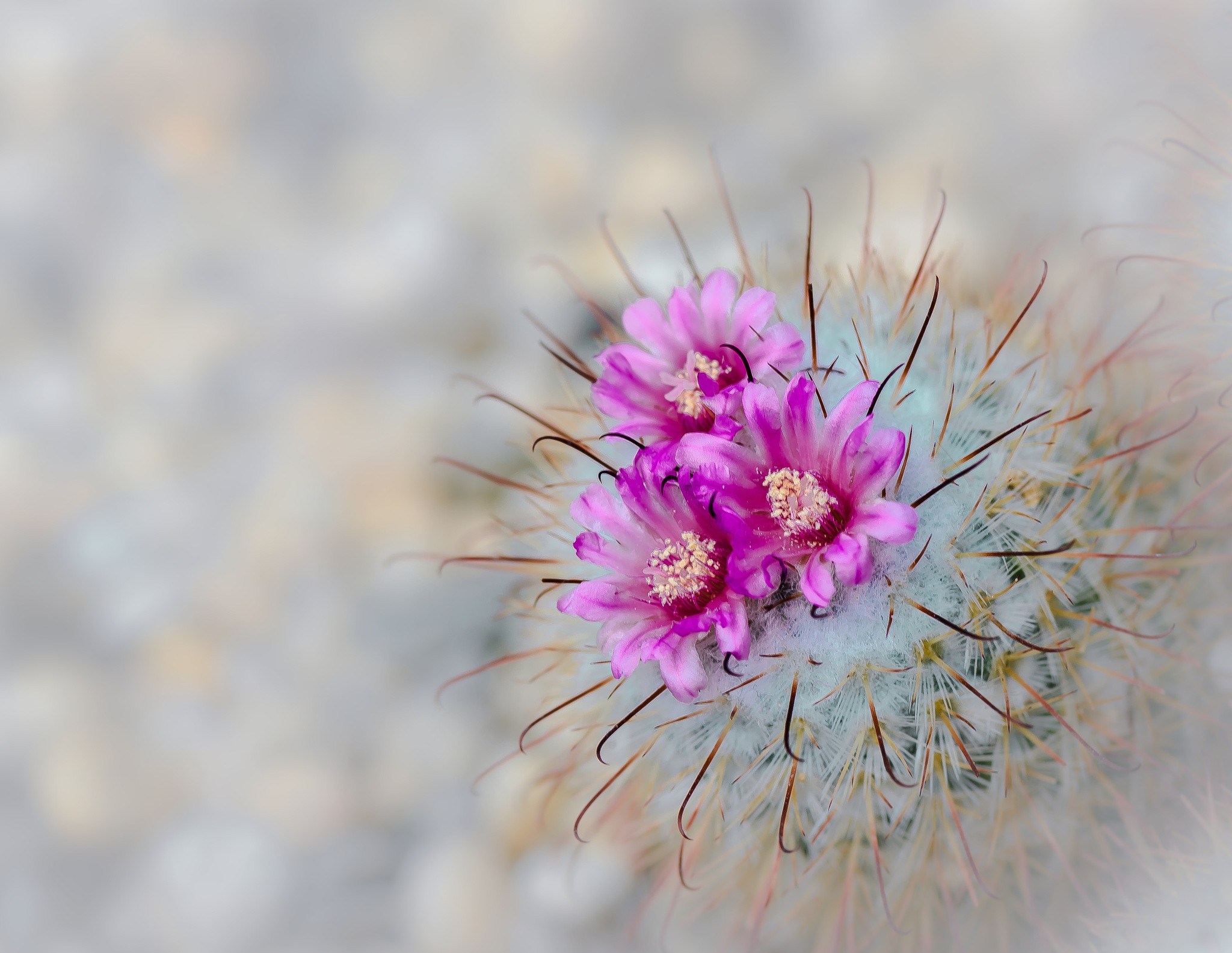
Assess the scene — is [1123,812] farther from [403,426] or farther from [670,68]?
[670,68]

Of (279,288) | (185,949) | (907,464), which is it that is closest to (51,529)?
(279,288)

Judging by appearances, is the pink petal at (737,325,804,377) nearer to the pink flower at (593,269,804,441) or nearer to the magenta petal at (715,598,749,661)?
the pink flower at (593,269,804,441)

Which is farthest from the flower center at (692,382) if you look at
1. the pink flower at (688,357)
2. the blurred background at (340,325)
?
the blurred background at (340,325)

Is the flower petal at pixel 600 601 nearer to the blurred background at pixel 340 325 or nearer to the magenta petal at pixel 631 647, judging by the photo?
the magenta petal at pixel 631 647

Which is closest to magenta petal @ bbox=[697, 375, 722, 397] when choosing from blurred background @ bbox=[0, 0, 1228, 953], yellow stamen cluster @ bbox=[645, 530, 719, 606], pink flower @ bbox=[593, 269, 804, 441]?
pink flower @ bbox=[593, 269, 804, 441]

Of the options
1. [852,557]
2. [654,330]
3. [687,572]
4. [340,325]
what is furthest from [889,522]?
[340,325]

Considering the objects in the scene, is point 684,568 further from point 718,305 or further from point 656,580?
point 718,305

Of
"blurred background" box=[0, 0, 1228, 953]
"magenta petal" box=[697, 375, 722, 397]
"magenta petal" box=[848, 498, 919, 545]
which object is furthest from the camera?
"blurred background" box=[0, 0, 1228, 953]
